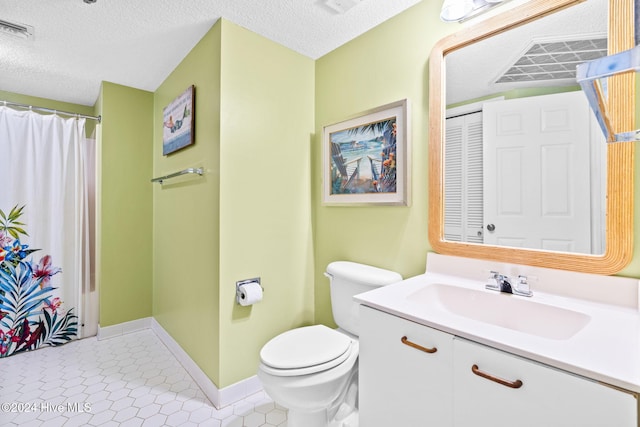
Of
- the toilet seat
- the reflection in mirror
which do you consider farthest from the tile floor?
the reflection in mirror

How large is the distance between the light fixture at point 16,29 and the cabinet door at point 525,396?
2630mm

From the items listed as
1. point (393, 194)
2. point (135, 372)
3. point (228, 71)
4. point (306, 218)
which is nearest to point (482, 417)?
point (393, 194)

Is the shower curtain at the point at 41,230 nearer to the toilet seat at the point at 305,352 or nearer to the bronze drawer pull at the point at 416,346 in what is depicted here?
the toilet seat at the point at 305,352

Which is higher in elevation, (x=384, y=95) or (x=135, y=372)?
(x=384, y=95)

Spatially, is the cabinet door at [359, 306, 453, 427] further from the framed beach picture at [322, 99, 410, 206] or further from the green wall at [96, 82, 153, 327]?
the green wall at [96, 82, 153, 327]

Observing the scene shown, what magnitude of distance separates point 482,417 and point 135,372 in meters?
2.10

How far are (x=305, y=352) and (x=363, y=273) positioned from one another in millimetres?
487

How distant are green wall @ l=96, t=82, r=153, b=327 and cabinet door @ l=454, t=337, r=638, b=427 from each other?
2.68 meters

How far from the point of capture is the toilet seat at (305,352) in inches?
47.8

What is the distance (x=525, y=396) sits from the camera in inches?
28.0

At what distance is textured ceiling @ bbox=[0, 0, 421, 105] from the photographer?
151 cm

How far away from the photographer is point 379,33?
1664mm

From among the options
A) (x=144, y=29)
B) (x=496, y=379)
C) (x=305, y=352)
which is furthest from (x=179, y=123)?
(x=496, y=379)

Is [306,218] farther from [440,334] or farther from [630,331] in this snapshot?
[630,331]
